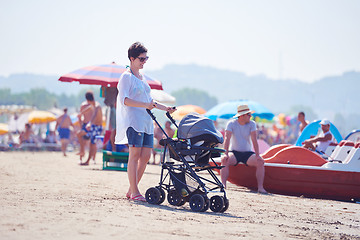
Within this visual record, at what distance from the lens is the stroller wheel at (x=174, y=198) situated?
7.27 metres

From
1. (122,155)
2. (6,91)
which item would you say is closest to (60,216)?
(122,155)

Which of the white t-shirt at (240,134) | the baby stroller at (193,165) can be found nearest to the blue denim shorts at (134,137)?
the baby stroller at (193,165)

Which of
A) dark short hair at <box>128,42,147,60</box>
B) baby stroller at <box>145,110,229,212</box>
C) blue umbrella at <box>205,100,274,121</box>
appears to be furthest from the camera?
blue umbrella at <box>205,100,274,121</box>

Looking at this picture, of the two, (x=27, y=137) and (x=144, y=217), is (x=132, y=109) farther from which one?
(x=27, y=137)

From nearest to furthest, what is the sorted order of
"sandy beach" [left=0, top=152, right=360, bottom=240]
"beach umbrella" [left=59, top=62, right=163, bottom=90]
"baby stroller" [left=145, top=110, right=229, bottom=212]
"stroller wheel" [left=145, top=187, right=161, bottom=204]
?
"sandy beach" [left=0, top=152, right=360, bottom=240] < "baby stroller" [left=145, top=110, right=229, bottom=212] < "stroller wheel" [left=145, top=187, right=161, bottom=204] < "beach umbrella" [left=59, top=62, right=163, bottom=90]

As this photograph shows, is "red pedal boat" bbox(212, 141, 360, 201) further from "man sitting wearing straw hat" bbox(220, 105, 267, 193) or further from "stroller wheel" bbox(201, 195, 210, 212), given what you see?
"stroller wheel" bbox(201, 195, 210, 212)

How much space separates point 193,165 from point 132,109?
999 millimetres

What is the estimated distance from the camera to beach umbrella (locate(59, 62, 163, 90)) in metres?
13.9

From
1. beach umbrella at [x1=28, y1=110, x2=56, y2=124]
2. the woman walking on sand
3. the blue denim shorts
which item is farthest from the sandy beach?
beach umbrella at [x1=28, y1=110, x2=56, y2=124]

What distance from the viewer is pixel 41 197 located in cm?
723

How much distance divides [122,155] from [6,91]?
178237mm

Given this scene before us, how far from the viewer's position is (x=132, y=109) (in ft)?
24.1

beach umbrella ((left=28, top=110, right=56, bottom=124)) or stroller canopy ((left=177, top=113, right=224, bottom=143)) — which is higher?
stroller canopy ((left=177, top=113, right=224, bottom=143))

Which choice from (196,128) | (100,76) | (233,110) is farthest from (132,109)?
Result: (233,110)
